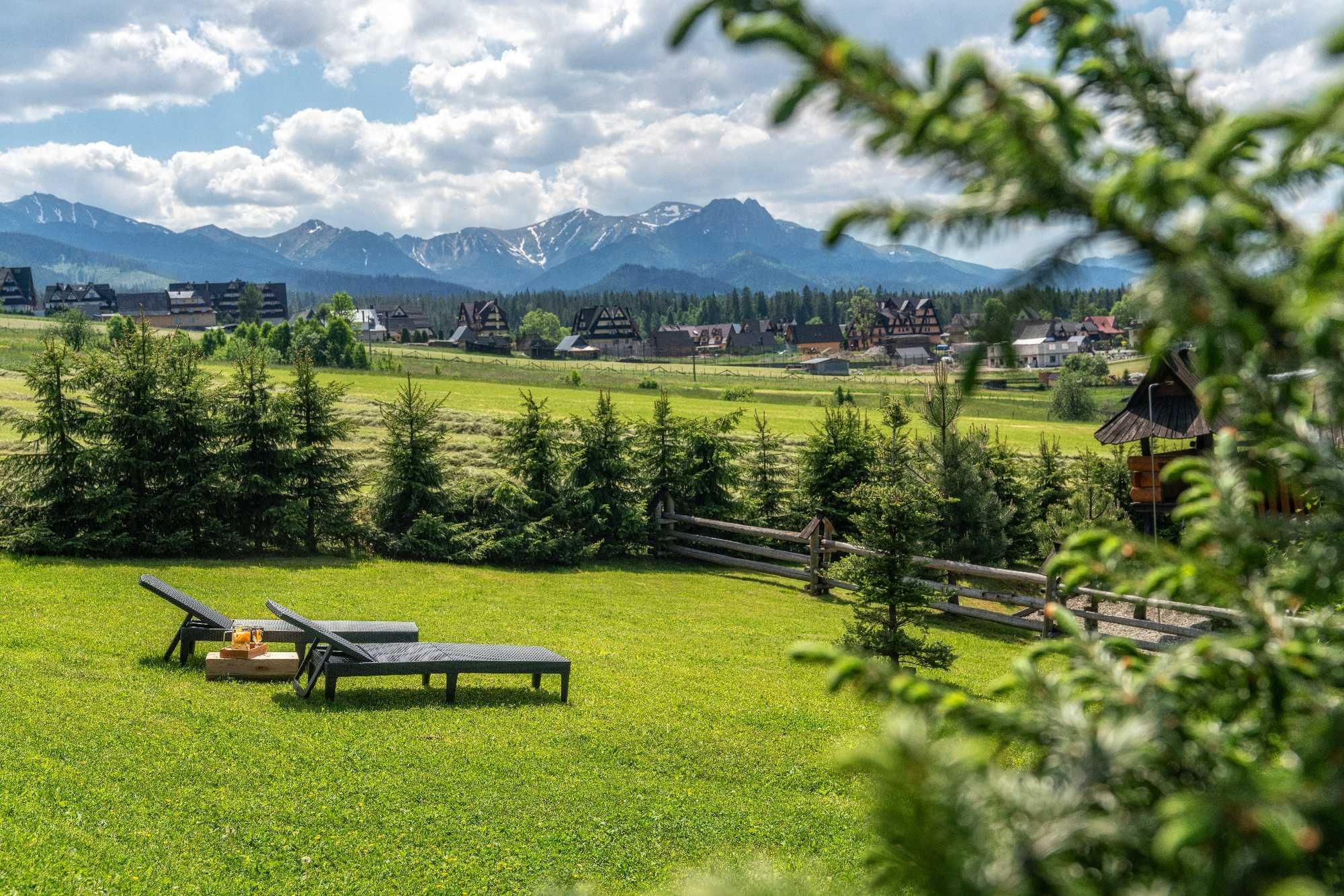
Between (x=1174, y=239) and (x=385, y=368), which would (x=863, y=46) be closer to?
(x=1174, y=239)

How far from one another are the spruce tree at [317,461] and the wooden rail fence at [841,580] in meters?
6.48

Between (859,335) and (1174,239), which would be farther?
(859,335)

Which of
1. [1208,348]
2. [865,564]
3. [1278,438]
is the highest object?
[1208,348]

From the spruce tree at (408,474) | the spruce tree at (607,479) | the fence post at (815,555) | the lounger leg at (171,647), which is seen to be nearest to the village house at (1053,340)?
the spruce tree at (607,479)

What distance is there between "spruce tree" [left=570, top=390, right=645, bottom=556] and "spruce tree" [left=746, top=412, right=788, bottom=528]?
9.01ft

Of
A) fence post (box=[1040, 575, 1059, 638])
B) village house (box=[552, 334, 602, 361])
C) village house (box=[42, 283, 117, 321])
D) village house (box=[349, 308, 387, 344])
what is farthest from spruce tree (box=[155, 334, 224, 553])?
village house (box=[42, 283, 117, 321])

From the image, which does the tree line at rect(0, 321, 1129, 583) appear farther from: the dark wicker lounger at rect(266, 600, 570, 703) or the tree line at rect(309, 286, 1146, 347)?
the tree line at rect(309, 286, 1146, 347)

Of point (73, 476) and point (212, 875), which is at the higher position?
point (73, 476)

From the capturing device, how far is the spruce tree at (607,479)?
63.6 ft

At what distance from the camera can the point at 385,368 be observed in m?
63.1

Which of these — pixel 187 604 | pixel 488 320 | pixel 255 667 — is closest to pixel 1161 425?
pixel 255 667

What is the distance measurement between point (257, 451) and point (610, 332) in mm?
118493

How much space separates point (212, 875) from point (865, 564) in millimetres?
7591

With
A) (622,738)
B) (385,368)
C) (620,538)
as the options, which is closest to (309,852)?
(622,738)
